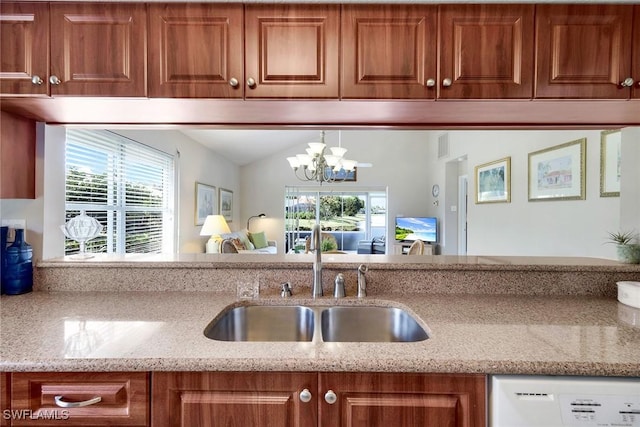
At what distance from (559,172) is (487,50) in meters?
2.67

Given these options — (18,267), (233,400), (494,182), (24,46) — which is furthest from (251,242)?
(233,400)

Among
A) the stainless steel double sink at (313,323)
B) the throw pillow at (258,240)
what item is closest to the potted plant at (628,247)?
the stainless steel double sink at (313,323)

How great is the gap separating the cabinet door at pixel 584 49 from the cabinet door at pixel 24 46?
178 cm

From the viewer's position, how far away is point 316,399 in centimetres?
85

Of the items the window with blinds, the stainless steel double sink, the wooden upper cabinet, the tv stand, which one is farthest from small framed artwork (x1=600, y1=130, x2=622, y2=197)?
the window with blinds

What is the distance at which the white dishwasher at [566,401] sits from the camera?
81 centimetres

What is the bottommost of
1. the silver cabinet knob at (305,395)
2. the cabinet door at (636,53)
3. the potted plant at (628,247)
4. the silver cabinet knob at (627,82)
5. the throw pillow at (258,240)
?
the throw pillow at (258,240)

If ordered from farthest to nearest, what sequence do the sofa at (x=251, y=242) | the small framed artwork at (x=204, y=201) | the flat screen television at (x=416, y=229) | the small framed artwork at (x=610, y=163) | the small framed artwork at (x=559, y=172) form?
the flat screen television at (x=416, y=229) → the sofa at (x=251, y=242) → the small framed artwork at (x=204, y=201) → the small framed artwork at (x=559, y=172) → the small framed artwork at (x=610, y=163)

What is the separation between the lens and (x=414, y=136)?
271 inches

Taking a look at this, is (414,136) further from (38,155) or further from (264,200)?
(38,155)

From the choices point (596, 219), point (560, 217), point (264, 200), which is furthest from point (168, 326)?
point (264, 200)

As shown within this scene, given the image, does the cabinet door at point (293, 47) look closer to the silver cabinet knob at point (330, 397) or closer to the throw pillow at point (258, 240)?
the silver cabinet knob at point (330, 397)

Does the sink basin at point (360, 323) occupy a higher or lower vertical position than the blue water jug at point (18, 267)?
lower

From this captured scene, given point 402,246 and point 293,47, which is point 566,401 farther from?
point 402,246
